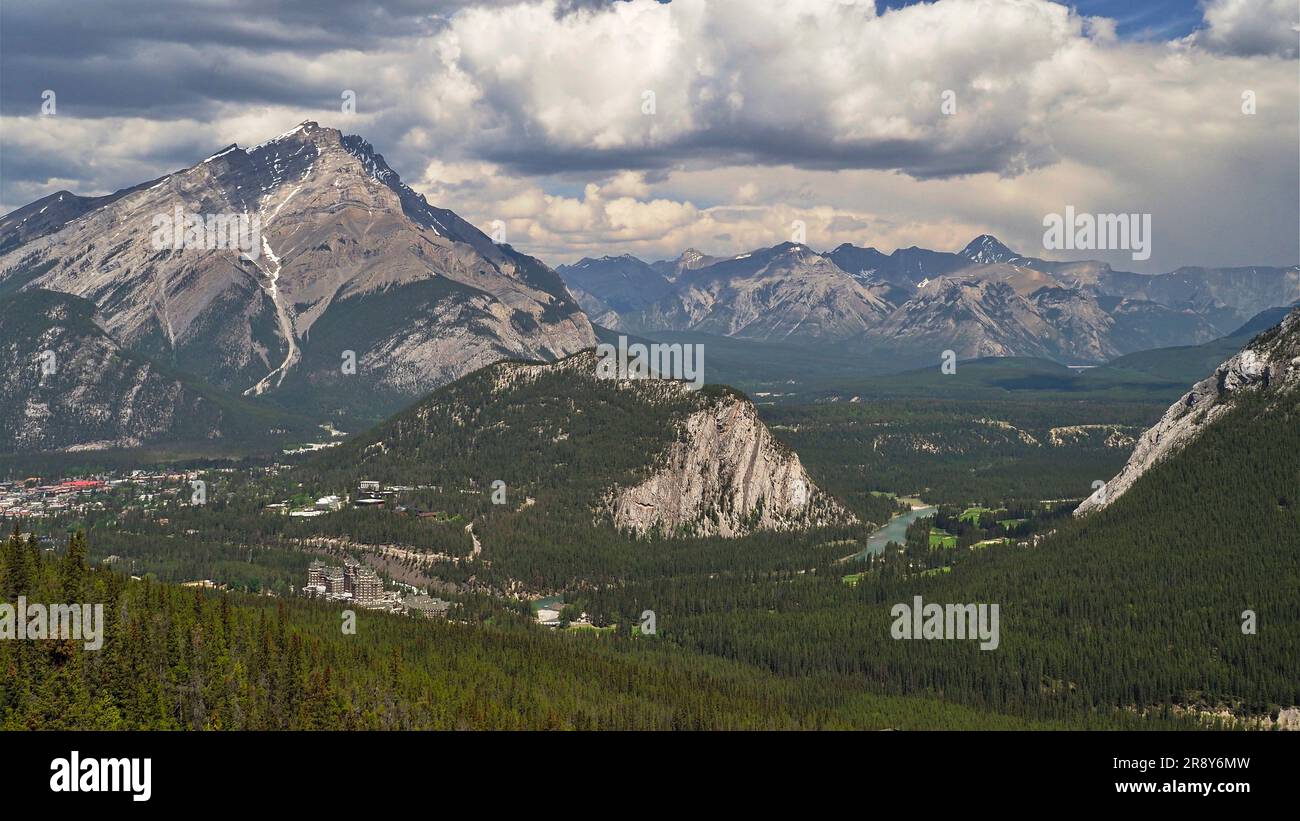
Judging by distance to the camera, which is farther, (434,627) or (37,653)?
(434,627)

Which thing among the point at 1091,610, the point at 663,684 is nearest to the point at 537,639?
the point at 663,684

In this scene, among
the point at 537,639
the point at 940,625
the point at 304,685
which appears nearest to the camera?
the point at 304,685

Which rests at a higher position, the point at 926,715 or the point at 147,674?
the point at 147,674

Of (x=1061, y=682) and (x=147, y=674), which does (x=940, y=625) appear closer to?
(x=1061, y=682)
